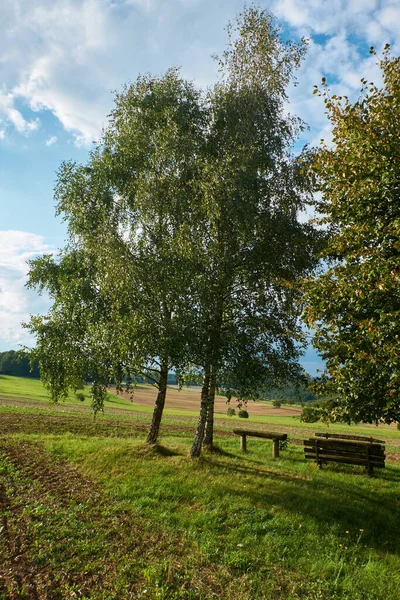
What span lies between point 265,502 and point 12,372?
123648mm

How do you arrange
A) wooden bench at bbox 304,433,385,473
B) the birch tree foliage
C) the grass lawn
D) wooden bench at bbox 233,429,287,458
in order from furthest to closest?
wooden bench at bbox 233,429,287,458 → wooden bench at bbox 304,433,385,473 → the birch tree foliage → the grass lawn

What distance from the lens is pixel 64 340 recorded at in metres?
17.2

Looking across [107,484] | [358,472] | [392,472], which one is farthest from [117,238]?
[392,472]

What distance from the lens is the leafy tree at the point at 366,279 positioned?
31.1ft

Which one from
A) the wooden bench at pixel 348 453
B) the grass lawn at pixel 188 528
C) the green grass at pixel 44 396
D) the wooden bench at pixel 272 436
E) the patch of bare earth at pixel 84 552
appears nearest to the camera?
the patch of bare earth at pixel 84 552

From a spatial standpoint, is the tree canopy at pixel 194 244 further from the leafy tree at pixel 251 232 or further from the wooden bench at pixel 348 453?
the wooden bench at pixel 348 453

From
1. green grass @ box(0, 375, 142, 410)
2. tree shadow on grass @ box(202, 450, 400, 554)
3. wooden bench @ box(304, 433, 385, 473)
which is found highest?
wooden bench @ box(304, 433, 385, 473)

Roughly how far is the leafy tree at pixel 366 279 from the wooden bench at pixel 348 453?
6.05 meters

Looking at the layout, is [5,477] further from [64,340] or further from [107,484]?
[64,340]

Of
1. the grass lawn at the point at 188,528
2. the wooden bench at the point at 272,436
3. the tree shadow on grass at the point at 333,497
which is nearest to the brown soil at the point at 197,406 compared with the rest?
the wooden bench at the point at 272,436

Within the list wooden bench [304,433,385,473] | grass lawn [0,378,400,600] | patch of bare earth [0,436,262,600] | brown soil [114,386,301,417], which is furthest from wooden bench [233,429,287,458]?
brown soil [114,386,301,417]

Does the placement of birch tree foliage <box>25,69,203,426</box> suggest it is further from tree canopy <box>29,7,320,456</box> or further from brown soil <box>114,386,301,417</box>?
brown soil <box>114,386,301,417</box>

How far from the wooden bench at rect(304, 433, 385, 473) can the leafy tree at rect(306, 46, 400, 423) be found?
6.05 m

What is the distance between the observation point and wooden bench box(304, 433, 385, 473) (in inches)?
639
